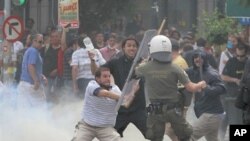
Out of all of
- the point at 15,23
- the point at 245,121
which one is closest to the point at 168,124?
the point at 245,121

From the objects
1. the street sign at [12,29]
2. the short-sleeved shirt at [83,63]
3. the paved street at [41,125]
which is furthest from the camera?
the street sign at [12,29]

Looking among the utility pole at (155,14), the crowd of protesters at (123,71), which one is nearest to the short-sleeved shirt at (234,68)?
the crowd of protesters at (123,71)

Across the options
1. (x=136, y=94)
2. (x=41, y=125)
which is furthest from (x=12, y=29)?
(x=136, y=94)

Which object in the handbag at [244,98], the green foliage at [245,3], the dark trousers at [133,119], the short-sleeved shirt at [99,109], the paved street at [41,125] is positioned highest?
the green foliage at [245,3]

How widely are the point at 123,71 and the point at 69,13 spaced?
1017cm

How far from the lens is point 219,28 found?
21859mm

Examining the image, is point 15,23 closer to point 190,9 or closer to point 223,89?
point 223,89

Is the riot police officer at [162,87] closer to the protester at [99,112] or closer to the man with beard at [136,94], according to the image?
the protester at [99,112]

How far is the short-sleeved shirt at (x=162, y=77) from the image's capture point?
1083cm

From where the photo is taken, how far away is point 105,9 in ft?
97.1

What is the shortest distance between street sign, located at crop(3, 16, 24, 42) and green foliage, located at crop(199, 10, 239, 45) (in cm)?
439

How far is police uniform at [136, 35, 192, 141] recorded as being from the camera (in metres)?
10.8

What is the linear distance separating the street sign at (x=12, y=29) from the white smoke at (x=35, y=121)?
3509 mm

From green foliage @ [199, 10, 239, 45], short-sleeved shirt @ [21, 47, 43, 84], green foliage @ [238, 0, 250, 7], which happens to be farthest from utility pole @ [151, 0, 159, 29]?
green foliage @ [238, 0, 250, 7]
